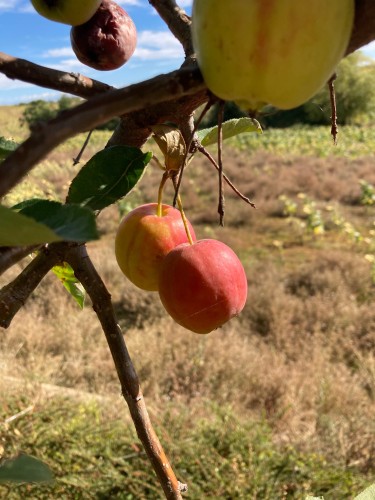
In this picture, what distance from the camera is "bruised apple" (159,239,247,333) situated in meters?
0.54

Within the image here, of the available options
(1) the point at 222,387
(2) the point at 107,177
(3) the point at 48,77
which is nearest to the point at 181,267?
(2) the point at 107,177

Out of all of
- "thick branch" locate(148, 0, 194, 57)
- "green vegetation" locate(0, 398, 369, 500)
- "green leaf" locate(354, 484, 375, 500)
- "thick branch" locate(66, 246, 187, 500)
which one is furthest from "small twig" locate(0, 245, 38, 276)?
"green vegetation" locate(0, 398, 369, 500)

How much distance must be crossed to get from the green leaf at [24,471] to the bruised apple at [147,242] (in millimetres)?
247

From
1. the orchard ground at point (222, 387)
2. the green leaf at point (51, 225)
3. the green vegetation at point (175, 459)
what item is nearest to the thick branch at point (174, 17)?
the green leaf at point (51, 225)

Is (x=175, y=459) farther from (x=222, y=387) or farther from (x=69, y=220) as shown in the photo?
(x=69, y=220)

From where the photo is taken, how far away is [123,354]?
52cm

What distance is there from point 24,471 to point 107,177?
22 cm

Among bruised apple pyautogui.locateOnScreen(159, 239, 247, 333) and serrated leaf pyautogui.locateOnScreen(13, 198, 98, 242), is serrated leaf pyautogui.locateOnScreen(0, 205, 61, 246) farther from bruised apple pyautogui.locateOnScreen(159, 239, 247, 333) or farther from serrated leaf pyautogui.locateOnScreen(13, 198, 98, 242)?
bruised apple pyautogui.locateOnScreen(159, 239, 247, 333)

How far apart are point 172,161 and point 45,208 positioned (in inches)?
8.6

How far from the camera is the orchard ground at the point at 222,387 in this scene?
7.92 feet

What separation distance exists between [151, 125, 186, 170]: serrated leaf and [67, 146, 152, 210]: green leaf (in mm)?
22

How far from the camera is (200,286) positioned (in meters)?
0.56

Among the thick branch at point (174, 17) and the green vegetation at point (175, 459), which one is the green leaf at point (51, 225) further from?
the green vegetation at point (175, 459)

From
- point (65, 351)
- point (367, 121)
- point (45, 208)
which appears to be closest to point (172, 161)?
point (45, 208)
